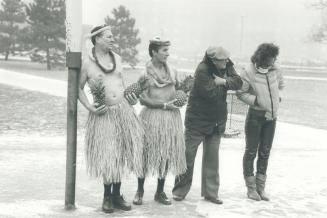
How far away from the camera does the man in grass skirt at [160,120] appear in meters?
5.71

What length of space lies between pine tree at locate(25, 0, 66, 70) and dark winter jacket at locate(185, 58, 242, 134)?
2710 cm

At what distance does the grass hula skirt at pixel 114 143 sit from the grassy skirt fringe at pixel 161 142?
21 cm

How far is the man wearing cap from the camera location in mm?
5750

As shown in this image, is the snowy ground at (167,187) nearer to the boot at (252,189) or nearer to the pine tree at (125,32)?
the boot at (252,189)

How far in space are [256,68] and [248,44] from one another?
270 feet

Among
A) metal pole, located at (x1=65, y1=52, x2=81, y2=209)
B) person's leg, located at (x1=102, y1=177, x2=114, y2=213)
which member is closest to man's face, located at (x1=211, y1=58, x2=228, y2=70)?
metal pole, located at (x1=65, y1=52, x2=81, y2=209)

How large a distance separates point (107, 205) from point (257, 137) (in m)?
1.88

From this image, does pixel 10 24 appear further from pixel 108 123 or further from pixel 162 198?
pixel 108 123

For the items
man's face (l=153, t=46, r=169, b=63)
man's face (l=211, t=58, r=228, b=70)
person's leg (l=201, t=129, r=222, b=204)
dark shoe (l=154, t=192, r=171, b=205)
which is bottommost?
dark shoe (l=154, t=192, r=171, b=205)

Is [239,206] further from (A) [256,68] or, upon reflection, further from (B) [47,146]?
(B) [47,146]

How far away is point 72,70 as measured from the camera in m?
5.49

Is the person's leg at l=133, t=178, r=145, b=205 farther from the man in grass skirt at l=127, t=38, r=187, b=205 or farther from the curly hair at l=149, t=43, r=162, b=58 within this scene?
the curly hair at l=149, t=43, r=162, b=58

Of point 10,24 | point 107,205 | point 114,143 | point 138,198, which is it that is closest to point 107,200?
point 107,205

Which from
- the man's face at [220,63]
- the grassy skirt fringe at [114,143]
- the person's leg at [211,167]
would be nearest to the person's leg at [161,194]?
the grassy skirt fringe at [114,143]
